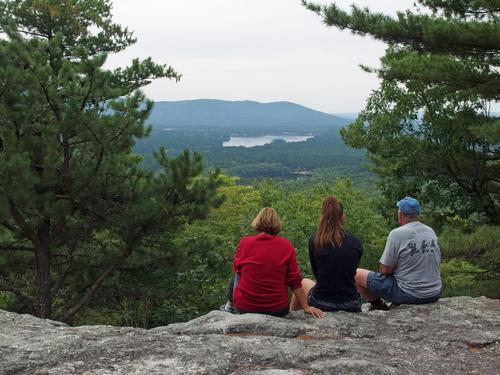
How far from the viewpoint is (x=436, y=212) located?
9367 mm

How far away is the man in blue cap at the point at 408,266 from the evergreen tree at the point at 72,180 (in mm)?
3926

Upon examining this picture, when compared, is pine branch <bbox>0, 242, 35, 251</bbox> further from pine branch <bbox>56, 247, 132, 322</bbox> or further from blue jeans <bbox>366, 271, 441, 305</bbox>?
blue jeans <bbox>366, 271, 441, 305</bbox>

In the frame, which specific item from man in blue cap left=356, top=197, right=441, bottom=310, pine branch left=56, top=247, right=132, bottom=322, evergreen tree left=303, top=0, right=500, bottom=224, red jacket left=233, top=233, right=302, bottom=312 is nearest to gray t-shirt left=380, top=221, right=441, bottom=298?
man in blue cap left=356, top=197, right=441, bottom=310

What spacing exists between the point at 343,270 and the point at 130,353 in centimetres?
189

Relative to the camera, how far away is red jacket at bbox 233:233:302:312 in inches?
156

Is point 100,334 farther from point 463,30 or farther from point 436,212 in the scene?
point 436,212

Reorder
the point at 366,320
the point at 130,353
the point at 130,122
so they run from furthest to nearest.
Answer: the point at 130,122, the point at 366,320, the point at 130,353

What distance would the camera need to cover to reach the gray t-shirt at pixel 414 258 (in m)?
4.35

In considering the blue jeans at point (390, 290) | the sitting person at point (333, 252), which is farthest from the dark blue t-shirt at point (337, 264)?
the blue jeans at point (390, 290)

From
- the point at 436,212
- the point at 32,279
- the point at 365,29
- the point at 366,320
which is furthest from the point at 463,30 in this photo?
the point at 32,279

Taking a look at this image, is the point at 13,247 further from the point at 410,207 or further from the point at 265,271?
the point at 410,207

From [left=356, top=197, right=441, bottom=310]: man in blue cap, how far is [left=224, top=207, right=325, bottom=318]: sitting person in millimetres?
771

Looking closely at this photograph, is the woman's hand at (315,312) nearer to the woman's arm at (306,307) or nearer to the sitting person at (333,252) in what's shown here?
the woman's arm at (306,307)

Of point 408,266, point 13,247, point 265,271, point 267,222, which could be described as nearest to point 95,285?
point 13,247
